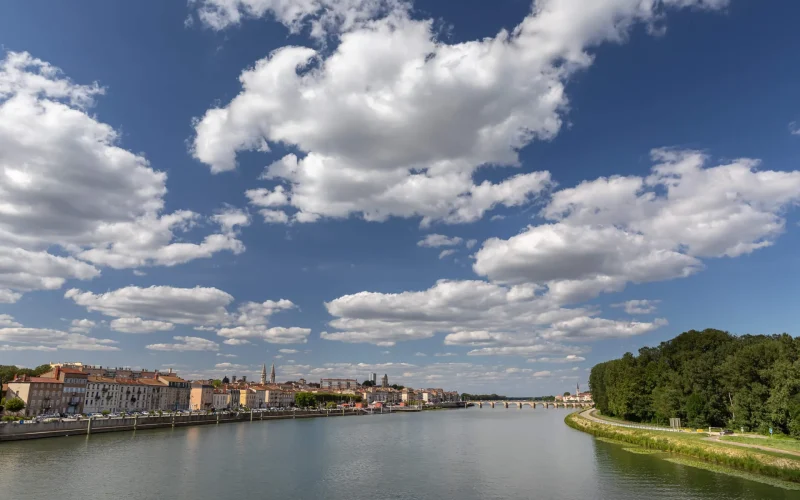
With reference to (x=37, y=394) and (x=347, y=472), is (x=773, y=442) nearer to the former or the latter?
(x=347, y=472)

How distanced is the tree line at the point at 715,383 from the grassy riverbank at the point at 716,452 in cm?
780

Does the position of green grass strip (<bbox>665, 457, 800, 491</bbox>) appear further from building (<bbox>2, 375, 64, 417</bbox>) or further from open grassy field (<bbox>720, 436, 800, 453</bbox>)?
building (<bbox>2, 375, 64, 417</bbox>)

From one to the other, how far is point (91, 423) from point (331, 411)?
11392 cm

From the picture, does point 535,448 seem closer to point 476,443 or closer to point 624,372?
point 476,443

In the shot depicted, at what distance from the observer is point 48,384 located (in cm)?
11550

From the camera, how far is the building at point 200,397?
17812 cm

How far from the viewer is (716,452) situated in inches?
2170

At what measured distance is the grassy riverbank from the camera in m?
45.8

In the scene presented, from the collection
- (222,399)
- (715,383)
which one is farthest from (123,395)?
(715,383)

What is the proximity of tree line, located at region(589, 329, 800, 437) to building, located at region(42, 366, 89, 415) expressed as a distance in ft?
395

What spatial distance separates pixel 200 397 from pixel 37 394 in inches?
2737

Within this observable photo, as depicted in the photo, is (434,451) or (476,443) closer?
(434,451)

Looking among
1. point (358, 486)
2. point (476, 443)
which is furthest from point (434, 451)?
point (358, 486)

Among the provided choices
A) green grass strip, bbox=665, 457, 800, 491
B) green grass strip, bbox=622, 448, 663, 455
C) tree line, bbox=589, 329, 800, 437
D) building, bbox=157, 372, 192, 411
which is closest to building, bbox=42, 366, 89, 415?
building, bbox=157, 372, 192, 411
